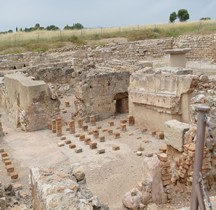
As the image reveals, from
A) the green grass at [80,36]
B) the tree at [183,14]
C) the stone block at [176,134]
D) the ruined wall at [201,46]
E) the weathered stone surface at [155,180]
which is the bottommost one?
the weathered stone surface at [155,180]

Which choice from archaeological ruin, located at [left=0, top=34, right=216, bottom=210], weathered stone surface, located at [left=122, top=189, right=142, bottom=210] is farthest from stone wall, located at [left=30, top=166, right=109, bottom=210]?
weathered stone surface, located at [left=122, top=189, right=142, bottom=210]

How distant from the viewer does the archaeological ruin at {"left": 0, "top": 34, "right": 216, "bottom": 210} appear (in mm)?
6398

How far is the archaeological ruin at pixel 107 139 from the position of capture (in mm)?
6398

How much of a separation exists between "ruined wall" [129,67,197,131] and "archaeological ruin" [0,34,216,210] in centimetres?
3

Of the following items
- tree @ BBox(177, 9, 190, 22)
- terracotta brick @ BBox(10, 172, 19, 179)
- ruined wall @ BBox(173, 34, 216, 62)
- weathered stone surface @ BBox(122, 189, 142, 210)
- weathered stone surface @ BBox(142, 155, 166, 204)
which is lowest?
terracotta brick @ BBox(10, 172, 19, 179)

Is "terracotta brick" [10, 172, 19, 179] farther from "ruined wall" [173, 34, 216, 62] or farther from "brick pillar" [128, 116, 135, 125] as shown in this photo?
"ruined wall" [173, 34, 216, 62]

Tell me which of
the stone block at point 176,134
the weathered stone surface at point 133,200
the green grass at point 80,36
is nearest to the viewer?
the weathered stone surface at point 133,200

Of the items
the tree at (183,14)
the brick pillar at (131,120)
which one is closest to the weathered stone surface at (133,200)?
the brick pillar at (131,120)

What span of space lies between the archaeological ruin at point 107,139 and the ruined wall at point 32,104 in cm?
4

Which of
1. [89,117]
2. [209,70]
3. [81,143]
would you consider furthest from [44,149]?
[209,70]

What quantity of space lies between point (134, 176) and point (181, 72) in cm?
483

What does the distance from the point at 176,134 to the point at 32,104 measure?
7665 millimetres

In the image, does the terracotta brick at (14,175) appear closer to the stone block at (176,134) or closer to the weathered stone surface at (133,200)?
the weathered stone surface at (133,200)

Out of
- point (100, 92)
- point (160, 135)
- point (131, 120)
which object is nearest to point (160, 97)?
point (160, 135)
